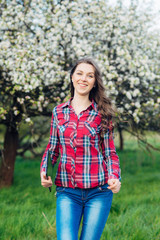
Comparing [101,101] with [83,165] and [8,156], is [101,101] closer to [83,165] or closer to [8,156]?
[83,165]

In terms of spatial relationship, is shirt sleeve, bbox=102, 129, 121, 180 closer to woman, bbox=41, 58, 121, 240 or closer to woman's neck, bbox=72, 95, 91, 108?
woman, bbox=41, 58, 121, 240

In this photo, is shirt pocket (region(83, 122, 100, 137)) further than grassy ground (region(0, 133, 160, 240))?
No

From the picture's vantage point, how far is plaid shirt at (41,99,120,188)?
2656 millimetres

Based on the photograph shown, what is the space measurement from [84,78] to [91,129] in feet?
1.70

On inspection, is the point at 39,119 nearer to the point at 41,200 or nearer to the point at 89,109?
the point at 41,200

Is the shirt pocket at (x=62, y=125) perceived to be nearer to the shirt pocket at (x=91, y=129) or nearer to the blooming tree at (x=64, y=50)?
the shirt pocket at (x=91, y=129)

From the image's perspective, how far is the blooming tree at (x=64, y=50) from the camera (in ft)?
21.0

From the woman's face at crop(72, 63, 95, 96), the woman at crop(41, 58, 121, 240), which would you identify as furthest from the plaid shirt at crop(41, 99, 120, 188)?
the woman's face at crop(72, 63, 95, 96)

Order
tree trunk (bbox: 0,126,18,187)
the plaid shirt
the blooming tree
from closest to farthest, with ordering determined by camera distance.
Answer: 1. the plaid shirt
2. the blooming tree
3. tree trunk (bbox: 0,126,18,187)

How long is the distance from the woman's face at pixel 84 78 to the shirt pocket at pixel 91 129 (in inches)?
13.9

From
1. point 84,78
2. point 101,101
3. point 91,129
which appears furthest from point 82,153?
point 84,78

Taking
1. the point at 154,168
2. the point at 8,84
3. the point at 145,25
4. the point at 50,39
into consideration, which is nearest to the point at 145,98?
the point at 145,25

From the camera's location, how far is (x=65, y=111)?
2908 mm

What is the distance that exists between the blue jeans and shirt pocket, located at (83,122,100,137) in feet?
1.55
